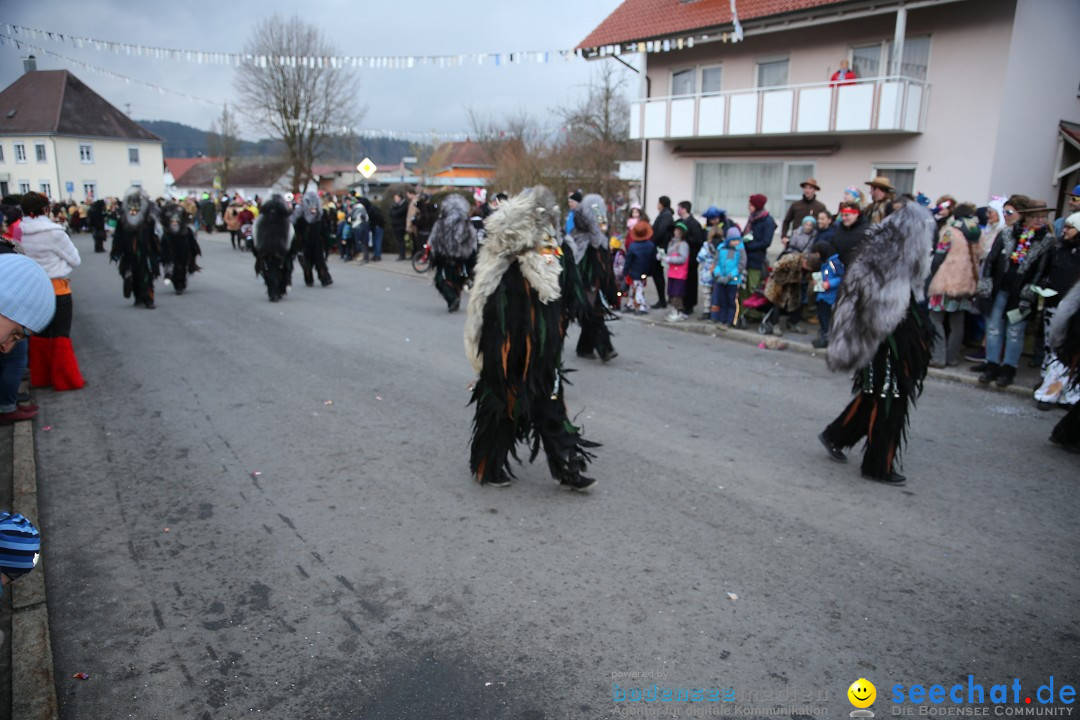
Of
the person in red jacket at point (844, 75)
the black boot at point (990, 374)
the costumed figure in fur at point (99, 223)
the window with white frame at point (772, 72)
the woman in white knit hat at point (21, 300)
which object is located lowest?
the black boot at point (990, 374)

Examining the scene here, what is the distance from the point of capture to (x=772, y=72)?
832 inches

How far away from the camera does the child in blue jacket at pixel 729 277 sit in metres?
10.9

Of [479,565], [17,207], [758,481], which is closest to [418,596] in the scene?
Result: [479,565]

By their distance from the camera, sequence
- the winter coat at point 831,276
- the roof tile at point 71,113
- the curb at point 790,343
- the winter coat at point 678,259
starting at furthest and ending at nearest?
the roof tile at point 71,113 < the winter coat at point 678,259 < the winter coat at point 831,276 < the curb at point 790,343

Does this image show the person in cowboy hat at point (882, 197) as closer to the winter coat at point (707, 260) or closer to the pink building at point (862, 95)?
the winter coat at point (707, 260)

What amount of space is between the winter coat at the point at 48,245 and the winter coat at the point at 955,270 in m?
9.31

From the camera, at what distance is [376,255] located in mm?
21547

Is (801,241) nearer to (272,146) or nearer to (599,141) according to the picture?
(599,141)

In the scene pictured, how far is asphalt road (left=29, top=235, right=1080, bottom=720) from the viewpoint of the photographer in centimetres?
329

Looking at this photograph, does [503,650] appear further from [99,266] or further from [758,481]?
[99,266]

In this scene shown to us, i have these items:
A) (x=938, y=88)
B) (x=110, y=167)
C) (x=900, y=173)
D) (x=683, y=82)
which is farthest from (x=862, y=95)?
(x=110, y=167)

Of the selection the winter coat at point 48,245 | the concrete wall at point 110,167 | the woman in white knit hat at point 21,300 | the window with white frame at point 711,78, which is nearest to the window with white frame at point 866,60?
the window with white frame at point 711,78

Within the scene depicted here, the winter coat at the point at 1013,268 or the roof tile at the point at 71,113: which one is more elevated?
the roof tile at the point at 71,113

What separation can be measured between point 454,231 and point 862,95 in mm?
11675
